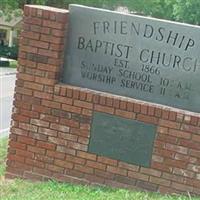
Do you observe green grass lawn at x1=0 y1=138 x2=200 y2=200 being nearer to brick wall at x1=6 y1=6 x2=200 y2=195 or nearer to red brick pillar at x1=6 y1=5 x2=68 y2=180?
brick wall at x1=6 y1=6 x2=200 y2=195

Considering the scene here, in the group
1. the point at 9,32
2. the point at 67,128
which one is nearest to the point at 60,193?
the point at 67,128

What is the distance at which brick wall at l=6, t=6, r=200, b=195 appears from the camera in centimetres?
634

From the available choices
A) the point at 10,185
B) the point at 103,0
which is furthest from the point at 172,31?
the point at 103,0

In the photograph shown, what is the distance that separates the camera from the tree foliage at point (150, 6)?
4353 centimetres

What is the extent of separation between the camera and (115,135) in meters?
6.55

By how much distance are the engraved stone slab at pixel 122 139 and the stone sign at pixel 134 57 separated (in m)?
0.33

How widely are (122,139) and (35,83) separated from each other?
1.15 meters

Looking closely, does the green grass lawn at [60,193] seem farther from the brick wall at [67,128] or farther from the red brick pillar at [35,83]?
the red brick pillar at [35,83]

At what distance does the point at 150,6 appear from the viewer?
59.4 metres

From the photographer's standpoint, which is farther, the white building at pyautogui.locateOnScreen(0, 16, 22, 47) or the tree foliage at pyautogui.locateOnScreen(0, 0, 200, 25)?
the white building at pyautogui.locateOnScreen(0, 16, 22, 47)

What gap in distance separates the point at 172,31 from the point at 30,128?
188 cm

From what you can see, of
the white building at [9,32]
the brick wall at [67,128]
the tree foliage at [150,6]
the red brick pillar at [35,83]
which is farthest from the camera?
the white building at [9,32]

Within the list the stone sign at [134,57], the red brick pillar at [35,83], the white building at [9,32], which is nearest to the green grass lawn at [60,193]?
the red brick pillar at [35,83]

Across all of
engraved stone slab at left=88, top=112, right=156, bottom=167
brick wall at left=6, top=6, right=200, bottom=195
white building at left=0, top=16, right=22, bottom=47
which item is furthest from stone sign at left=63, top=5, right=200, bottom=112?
white building at left=0, top=16, right=22, bottom=47
